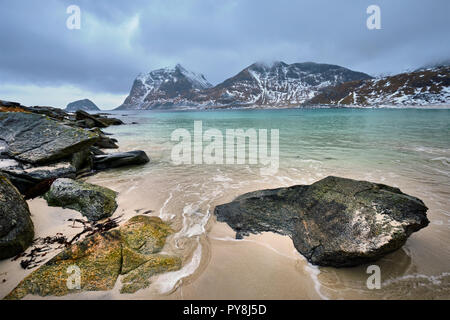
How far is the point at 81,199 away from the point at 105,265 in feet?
9.52

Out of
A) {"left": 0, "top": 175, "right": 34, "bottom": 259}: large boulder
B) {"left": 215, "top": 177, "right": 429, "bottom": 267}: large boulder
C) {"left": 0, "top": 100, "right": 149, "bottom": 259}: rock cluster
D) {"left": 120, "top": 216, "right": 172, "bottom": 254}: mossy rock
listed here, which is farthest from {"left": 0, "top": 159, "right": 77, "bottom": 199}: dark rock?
{"left": 215, "top": 177, "right": 429, "bottom": 267}: large boulder

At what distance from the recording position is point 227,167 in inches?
405

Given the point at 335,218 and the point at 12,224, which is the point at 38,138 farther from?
the point at 335,218

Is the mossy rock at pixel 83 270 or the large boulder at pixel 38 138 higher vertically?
the large boulder at pixel 38 138

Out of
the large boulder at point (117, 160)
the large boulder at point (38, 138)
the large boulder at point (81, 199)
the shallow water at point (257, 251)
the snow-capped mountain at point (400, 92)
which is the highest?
the snow-capped mountain at point (400, 92)

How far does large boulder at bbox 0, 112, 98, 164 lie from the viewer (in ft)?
25.5

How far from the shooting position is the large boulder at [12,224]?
355cm

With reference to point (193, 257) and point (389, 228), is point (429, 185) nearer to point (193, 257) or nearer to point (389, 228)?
point (389, 228)

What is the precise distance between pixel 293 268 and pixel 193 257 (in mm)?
1919

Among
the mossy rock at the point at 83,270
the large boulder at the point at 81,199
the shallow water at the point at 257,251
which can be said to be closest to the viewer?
the mossy rock at the point at 83,270

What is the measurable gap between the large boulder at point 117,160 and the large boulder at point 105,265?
7.21m

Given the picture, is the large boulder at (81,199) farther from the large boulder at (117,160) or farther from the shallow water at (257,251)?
the large boulder at (117,160)

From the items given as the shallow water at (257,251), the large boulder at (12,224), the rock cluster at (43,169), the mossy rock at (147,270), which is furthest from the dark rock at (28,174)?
the mossy rock at (147,270)
